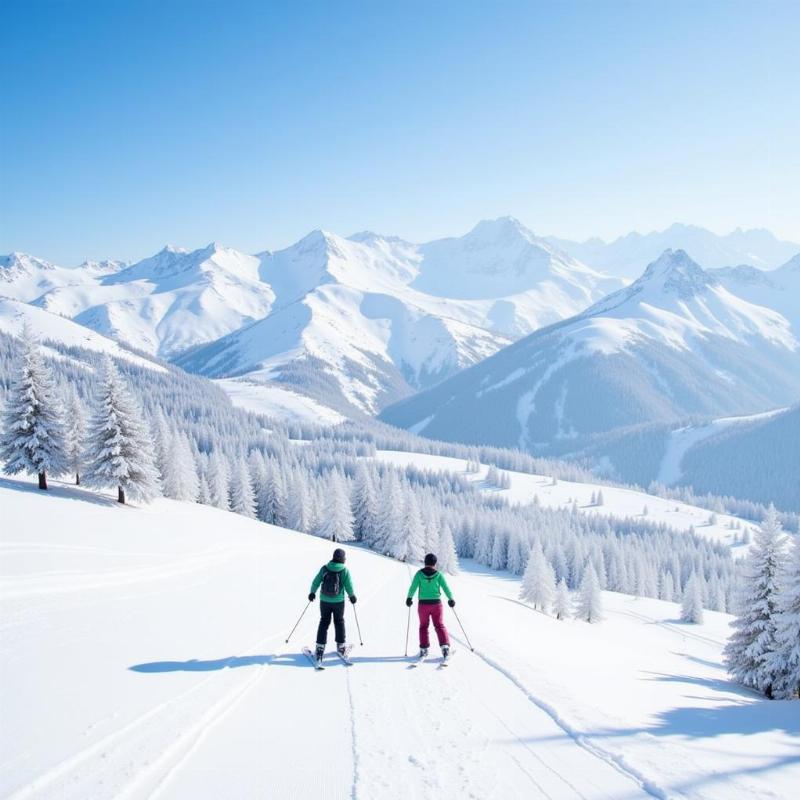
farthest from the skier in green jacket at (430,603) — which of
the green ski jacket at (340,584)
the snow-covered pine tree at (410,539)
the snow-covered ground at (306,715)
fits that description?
the snow-covered pine tree at (410,539)

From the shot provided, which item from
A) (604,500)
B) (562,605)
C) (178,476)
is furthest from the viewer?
(604,500)

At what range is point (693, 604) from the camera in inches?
2462

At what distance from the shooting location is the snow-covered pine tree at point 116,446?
39500 millimetres

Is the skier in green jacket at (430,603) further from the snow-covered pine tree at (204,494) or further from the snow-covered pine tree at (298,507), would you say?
the snow-covered pine tree at (298,507)

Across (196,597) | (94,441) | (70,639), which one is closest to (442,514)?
(94,441)

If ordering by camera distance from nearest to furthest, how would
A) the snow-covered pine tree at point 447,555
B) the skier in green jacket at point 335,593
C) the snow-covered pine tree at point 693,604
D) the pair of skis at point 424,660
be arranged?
the pair of skis at point 424,660 < the skier in green jacket at point 335,593 < the snow-covered pine tree at point 693,604 < the snow-covered pine tree at point 447,555

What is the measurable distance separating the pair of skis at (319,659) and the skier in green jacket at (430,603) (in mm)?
1643

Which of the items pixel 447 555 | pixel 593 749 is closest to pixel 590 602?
pixel 447 555

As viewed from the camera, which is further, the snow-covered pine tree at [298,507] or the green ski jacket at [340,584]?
the snow-covered pine tree at [298,507]

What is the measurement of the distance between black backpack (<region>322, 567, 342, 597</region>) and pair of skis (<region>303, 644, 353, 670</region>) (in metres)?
1.24

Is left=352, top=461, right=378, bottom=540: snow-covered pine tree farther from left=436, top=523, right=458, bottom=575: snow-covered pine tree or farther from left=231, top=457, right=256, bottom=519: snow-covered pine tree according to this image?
left=436, top=523, right=458, bottom=575: snow-covered pine tree

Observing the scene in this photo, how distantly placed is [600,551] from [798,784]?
85.2m

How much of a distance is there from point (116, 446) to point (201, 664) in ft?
108

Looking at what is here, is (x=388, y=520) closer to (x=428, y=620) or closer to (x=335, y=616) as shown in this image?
(x=428, y=620)
